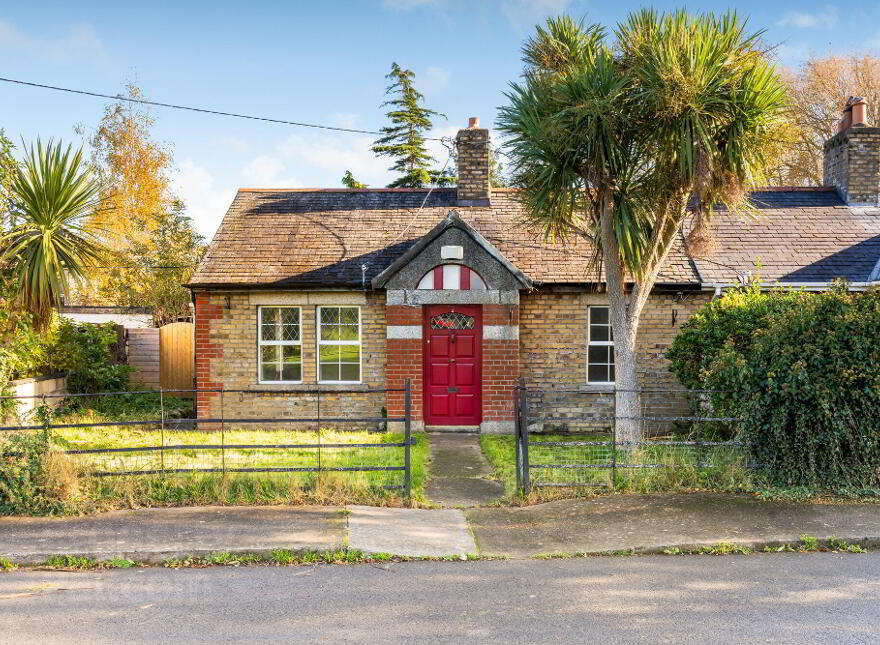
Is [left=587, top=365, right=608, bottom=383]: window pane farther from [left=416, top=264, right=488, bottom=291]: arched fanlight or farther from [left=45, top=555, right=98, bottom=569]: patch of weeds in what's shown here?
[left=45, top=555, right=98, bottom=569]: patch of weeds

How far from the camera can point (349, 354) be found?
535 inches

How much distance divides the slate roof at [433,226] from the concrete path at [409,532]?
6455 millimetres

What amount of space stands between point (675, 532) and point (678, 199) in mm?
5050

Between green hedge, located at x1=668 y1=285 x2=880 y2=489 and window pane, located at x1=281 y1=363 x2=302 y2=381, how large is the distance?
8017mm

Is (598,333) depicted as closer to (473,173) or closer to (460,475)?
(473,173)

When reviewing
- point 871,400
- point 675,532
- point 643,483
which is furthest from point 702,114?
point 675,532

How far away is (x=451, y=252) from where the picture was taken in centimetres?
1277

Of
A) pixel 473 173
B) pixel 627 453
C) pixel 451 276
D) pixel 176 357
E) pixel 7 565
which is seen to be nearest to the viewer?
pixel 7 565

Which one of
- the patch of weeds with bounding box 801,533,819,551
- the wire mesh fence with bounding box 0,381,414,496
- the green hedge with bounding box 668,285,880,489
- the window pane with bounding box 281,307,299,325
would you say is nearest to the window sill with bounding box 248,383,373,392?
the wire mesh fence with bounding box 0,381,414,496

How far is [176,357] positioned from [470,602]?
47.8 ft

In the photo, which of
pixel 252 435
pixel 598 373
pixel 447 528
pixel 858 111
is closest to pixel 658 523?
pixel 447 528

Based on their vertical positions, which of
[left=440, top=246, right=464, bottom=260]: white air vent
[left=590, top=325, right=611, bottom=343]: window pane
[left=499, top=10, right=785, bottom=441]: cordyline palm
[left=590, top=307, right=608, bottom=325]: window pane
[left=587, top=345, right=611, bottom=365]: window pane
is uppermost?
[left=499, top=10, right=785, bottom=441]: cordyline palm

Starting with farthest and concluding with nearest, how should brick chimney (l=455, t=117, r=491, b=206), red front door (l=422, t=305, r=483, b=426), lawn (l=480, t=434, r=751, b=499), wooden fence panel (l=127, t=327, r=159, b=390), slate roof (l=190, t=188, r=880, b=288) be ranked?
1. wooden fence panel (l=127, t=327, r=159, b=390)
2. brick chimney (l=455, t=117, r=491, b=206)
3. slate roof (l=190, t=188, r=880, b=288)
4. red front door (l=422, t=305, r=483, b=426)
5. lawn (l=480, t=434, r=751, b=499)

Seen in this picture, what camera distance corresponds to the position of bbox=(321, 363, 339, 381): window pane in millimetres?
13594
